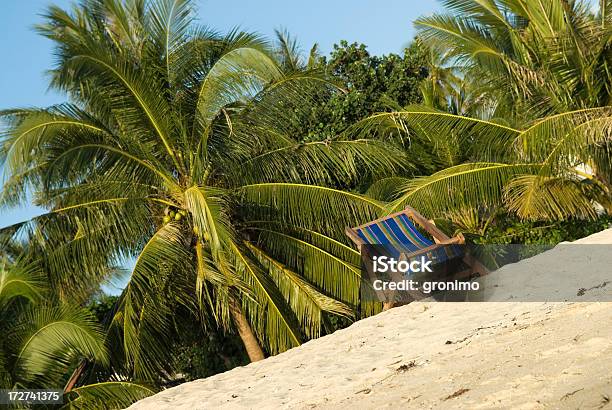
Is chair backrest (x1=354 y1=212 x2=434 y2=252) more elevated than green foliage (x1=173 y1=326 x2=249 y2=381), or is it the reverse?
chair backrest (x1=354 y1=212 x2=434 y2=252)

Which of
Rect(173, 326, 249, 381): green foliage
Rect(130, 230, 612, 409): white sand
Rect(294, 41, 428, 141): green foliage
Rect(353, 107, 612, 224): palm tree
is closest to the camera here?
Rect(130, 230, 612, 409): white sand

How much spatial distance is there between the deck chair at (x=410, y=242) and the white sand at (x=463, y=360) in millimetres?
544

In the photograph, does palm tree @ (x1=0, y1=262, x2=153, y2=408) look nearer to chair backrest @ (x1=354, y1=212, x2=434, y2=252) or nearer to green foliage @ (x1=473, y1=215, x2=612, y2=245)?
chair backrest @ (x1=354, y1=212, x2=434, y2=252)

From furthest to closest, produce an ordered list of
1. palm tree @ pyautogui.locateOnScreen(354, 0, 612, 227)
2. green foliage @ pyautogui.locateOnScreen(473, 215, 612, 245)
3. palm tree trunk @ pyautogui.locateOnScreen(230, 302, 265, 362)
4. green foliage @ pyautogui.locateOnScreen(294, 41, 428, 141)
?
green foliage @ pyautogui.locateOnScreen(294, 41, 428, 141), green foliage @ pyautogui.locateOnScreen(473, 215, 612, 245), palm tree trunk @ pyautogui.locateOnScreen(230, 302, 265, 362), palm tree @ pyautogui.locateOnScreen(354, 0, 612, 227)

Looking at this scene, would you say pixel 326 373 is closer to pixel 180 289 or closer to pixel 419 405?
pixel 419 405

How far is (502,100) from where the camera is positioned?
510 inches

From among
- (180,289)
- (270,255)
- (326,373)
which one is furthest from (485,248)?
(326,373)

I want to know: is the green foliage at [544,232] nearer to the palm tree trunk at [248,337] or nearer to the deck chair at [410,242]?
the deck chair at [410,242]

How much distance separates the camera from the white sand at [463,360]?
5227 millimetres

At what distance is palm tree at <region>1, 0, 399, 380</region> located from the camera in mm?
11156

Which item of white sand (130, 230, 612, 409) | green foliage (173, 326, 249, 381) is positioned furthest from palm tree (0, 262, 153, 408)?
green foliage (173, 326, 249, 381)

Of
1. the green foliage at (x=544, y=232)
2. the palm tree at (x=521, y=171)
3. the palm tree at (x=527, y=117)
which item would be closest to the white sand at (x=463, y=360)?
the palm tree at (x=521, y=171)

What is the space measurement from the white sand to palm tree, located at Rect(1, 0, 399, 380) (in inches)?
86.6

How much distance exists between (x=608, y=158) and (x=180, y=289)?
5688mm
